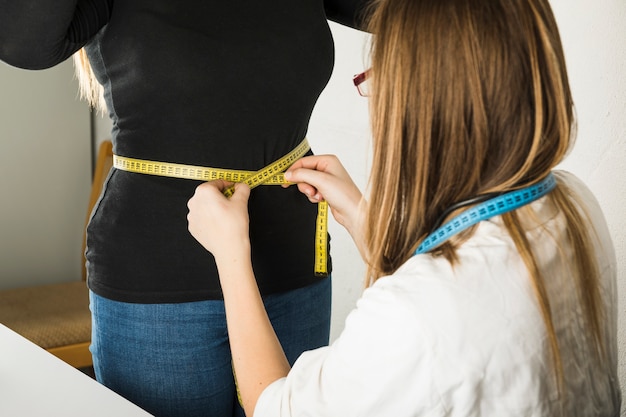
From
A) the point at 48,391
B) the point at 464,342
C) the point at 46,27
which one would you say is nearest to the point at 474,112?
the point at 464,342

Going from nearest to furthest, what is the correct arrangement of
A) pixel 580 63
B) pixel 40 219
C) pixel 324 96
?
pixel 580 63
pixel 324 96
pixel 40 219

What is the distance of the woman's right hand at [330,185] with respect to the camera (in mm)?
1301

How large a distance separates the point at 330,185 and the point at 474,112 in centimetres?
44

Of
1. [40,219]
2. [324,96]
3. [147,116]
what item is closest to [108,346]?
[147,116]

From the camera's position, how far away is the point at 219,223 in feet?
3.78

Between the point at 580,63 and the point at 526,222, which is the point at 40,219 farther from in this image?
the point at 526,222

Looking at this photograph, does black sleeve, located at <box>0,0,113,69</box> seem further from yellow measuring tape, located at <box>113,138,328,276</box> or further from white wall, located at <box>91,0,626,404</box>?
white wall, located at <box>91,0,626,404</box>

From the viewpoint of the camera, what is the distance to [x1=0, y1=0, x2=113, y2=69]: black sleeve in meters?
1.14

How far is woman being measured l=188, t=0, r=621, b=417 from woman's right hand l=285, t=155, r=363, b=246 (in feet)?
0.97

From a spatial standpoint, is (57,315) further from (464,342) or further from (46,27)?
(464,342)

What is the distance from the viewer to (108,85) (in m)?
1.27

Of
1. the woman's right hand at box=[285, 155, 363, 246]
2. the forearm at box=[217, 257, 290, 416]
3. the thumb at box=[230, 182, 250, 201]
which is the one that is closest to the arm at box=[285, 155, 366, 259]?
the woman's right hand at box=[285, 155, 363, 246]

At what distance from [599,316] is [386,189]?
0.32 meters

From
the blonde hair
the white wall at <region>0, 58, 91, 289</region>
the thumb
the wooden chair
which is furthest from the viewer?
the white wall at <region>0, 58, 91, 289</region>
